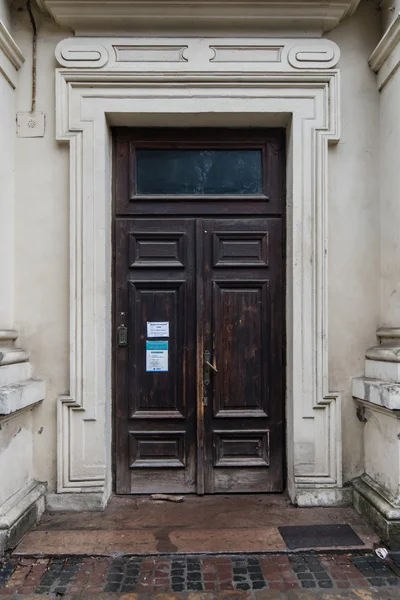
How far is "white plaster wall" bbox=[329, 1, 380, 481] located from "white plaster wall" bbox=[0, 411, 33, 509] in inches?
107

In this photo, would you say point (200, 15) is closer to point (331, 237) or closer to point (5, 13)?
point (5, 13)

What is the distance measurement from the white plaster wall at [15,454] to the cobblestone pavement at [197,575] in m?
0.55

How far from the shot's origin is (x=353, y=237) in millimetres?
4230

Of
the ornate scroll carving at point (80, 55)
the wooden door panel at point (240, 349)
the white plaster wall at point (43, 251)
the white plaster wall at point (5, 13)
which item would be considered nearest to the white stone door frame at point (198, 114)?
the ornate scroll carving at point (80, 55)

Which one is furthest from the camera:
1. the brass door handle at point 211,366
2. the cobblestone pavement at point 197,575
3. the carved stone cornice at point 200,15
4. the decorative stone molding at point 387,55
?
the brass door handle at point 211,366

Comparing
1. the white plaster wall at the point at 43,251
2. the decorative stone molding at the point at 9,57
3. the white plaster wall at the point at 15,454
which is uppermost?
the decorative stone molding at the point at 9,57

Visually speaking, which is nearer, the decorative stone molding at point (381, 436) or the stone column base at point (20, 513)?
the stone column base at point (20, 513)

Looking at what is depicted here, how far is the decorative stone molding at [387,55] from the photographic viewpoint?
379 cm

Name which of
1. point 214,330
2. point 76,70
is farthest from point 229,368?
point 76,70

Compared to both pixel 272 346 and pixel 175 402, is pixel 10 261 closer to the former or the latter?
pixel 175 402

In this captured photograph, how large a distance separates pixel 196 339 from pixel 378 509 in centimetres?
203

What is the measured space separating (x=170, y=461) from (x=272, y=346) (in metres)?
1.43

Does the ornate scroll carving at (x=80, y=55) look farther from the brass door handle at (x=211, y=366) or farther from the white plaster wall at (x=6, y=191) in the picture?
the brass door handle at (x=211, y=366)

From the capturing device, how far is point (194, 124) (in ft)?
14.3
